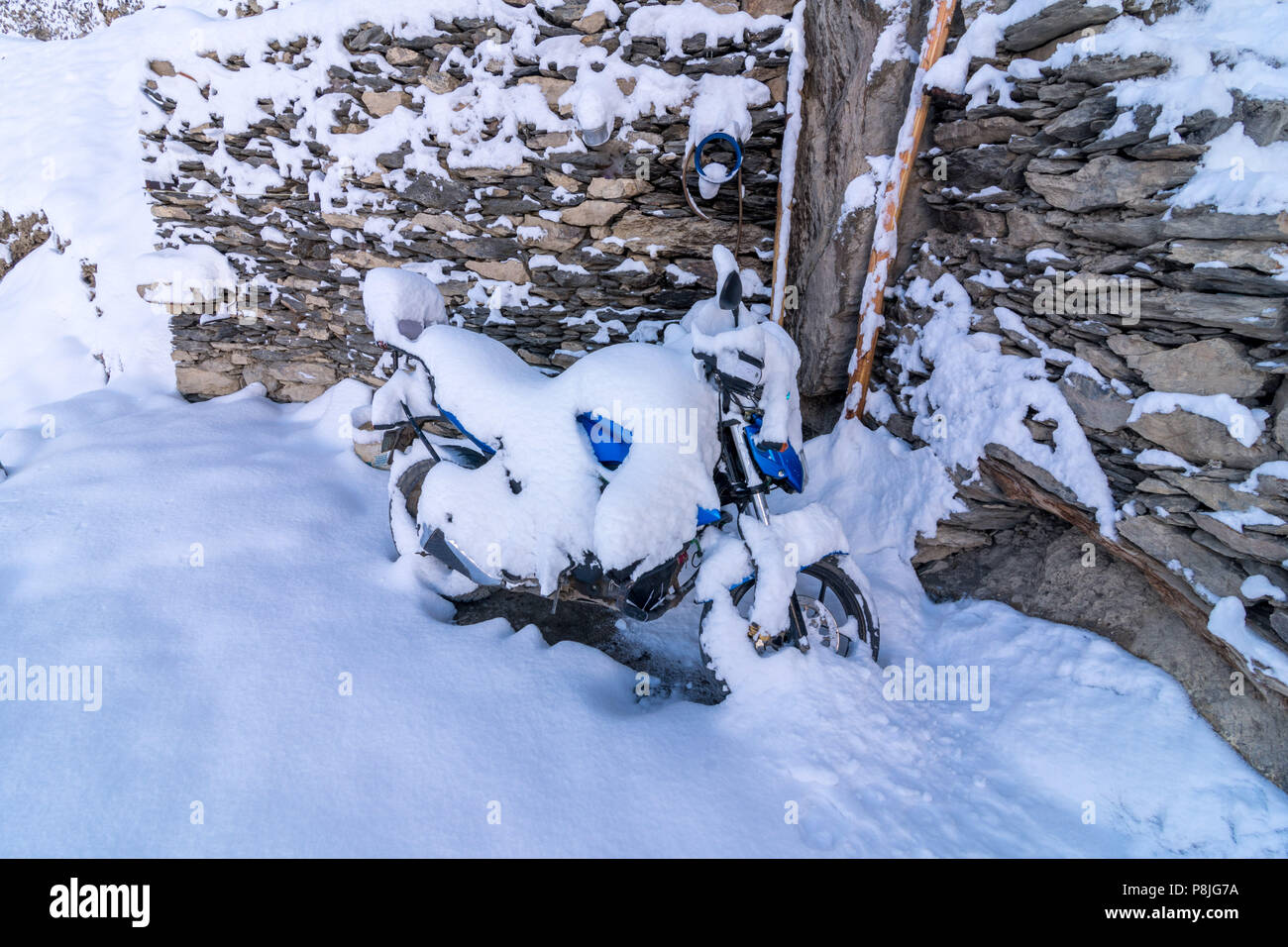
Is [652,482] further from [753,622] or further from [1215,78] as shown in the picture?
[1215,78]

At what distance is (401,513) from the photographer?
10.5 feet

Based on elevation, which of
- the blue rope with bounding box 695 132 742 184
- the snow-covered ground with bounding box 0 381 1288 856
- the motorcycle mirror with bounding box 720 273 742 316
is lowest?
the snow-covered ground with bounding box 0 381 1288 856

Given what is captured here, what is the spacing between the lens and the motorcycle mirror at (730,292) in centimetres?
213

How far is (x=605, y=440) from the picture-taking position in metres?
2.56

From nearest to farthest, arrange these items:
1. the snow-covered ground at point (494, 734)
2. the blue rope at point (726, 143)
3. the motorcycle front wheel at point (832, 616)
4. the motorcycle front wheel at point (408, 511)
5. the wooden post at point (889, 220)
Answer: the snow-covered ground at point (494, 734) < the motorcycle front wheel at point (832, 616) < the wooden post at point (889, 220) < the motorcycle front wheel at point (408, 511) < the blue rope at point (726, 143)

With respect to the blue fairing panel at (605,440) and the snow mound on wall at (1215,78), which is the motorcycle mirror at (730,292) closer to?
the blue fairing panel at (605,440)

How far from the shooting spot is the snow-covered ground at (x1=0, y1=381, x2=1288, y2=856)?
1.93 metres

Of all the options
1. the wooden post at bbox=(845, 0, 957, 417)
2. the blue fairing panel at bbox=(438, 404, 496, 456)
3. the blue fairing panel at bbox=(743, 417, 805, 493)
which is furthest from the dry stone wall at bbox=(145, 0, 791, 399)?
the blue fairing panel at bbox=(743, 417, 805, 493)

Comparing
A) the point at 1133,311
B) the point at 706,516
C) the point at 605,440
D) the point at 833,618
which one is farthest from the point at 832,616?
the point at 1133,311

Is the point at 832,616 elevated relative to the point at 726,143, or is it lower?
lower

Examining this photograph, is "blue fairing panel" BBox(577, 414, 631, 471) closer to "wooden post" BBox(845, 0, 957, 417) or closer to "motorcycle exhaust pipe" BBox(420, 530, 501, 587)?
"motorcycle exhaust pipe" BBox(420, 530, 501, 587)

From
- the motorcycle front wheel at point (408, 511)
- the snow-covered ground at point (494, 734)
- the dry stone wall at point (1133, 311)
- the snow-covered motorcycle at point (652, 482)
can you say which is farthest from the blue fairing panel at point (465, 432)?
the dry stone wall at point (1133, 311)

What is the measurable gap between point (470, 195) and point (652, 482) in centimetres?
287

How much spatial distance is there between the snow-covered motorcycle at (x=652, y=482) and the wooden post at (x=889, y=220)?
4.18ft
